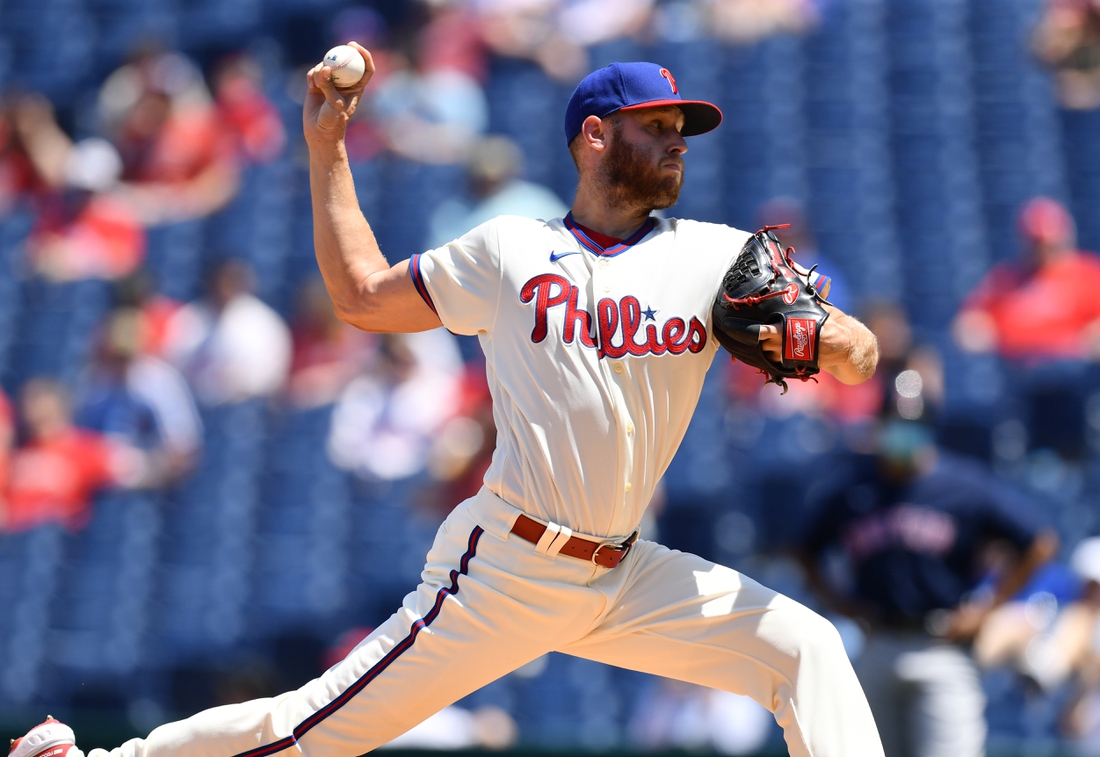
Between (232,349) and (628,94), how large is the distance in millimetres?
4831

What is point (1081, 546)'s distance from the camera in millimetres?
5680

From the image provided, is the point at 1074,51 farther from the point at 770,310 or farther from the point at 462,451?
the point at 770,310

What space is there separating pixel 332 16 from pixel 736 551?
4815 millimetres

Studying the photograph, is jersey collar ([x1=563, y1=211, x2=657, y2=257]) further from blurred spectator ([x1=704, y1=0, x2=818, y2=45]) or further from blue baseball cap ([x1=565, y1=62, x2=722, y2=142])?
blurred spectator ([x1=704, y1=0, x2=818, y2=45])

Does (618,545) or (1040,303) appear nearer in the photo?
(618,545)

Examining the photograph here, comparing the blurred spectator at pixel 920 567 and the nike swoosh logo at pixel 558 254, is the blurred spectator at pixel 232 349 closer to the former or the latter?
the blurred spectator at pixel 920 567

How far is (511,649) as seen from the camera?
8.13 ft

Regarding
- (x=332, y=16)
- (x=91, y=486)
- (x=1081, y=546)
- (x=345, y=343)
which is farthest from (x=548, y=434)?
(x=332, y=16)

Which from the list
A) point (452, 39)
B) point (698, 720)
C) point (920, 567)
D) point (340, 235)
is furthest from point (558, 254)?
point (452, 39)

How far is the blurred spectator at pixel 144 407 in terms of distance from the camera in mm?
6734

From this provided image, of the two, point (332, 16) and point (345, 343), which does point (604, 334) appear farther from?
point (332, 16)

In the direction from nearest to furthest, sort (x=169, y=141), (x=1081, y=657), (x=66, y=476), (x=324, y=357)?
1. (x=1081, y=657)
2. (x=66, y=476)
3. (x=324, y=357)
4. (x=169, y=141)

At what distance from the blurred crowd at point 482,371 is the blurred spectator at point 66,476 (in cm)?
1

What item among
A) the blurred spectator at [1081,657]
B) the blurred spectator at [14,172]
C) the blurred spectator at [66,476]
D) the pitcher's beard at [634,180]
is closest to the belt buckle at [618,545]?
the pitcher's beard at [634,180]
